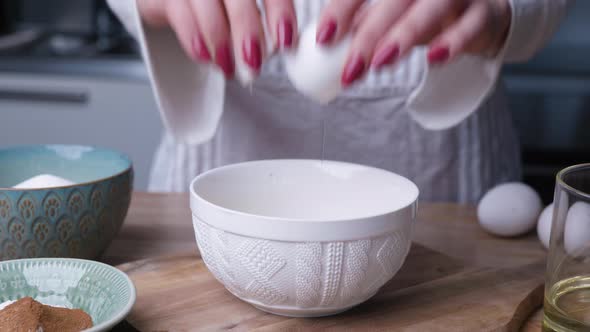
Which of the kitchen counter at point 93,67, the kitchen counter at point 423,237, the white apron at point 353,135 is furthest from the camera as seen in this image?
the kitchen counter at point 93,67

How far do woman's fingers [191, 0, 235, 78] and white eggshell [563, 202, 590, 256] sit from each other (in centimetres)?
33

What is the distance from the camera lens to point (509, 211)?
0.79 meters

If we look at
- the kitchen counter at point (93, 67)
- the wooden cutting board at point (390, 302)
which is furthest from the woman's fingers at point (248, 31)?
the kitchen counter at point (93, 67)

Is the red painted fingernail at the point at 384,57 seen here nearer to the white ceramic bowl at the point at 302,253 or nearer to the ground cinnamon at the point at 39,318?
the white ceramic bowl at the point at 302,253

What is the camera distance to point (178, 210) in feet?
2.86

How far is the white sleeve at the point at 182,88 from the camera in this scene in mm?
801

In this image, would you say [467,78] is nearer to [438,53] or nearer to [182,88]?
[438,53]

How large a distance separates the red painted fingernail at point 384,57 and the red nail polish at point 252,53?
0.10m

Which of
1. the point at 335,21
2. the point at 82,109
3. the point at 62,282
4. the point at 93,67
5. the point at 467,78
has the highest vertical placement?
the point at 335,21

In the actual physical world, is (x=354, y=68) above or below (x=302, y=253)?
above

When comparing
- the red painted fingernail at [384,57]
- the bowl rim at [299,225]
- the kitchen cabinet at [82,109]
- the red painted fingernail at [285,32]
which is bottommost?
the kitchen cabinet at [82,109]

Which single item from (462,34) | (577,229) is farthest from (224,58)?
(577,229)

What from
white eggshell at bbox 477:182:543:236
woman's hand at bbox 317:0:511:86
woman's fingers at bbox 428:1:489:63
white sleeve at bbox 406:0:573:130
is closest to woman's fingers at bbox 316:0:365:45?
woman's hand at bbox 317:0:511:86

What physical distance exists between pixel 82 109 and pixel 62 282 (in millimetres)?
1262
